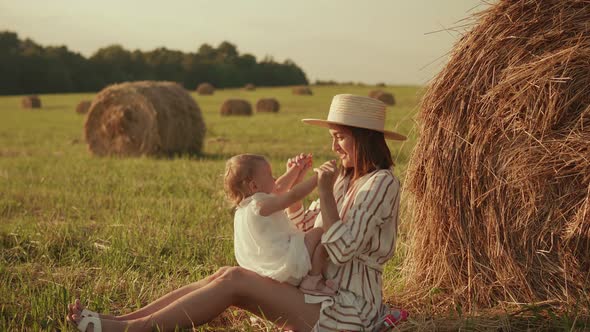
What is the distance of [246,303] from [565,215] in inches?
75.3

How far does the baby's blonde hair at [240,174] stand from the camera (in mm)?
4012

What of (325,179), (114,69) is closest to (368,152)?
(325,179)

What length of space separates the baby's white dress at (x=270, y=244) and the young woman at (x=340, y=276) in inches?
3.2

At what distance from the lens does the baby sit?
3.84 metres

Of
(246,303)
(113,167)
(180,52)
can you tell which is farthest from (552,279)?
(180,52)

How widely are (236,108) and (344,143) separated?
77.5ft

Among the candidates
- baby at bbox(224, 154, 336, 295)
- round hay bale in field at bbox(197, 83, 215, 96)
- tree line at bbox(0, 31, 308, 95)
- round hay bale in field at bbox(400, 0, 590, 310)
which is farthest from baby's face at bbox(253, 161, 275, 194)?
tree line at bbox(0, 31, 308, 95)

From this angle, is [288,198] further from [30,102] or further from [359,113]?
[30,102]

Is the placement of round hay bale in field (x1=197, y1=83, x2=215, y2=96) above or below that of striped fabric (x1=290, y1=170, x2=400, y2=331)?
below

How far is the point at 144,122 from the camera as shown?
13.5 metres

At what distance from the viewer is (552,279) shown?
4.20 m

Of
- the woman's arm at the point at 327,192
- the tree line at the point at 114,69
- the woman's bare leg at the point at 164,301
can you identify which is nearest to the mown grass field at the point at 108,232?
the woman's bare leg at the point at 164,301

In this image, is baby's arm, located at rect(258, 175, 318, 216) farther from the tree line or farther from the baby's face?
the tree line

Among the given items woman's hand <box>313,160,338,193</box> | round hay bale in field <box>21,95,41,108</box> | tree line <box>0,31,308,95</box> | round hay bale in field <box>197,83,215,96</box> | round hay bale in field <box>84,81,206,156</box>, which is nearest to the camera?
woman's hand <box>313,160,338,193</box>
